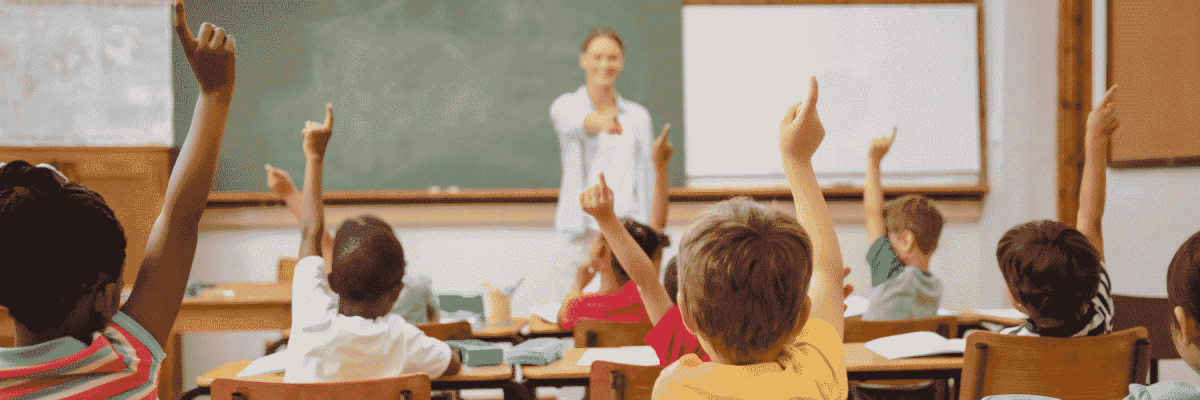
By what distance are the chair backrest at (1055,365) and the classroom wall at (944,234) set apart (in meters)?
3.00

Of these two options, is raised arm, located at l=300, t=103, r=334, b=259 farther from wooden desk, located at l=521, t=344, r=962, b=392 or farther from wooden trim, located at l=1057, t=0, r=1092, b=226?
wooden trim, located at l=1057, t=0, r=1092, b=226

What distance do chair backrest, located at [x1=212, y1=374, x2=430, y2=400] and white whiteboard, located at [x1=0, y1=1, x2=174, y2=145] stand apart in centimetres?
363

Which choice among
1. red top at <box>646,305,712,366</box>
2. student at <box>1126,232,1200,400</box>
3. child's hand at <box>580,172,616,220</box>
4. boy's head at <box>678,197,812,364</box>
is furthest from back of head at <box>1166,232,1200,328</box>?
child's hand at <box>580,172,616,220</box>

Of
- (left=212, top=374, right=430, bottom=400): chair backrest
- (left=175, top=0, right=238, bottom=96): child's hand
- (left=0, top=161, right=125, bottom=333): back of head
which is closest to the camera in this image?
(left=0, top=161, right=125, bottom=333): back of head

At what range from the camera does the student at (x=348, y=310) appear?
1.67 metres

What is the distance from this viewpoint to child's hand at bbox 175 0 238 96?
866 millimetres

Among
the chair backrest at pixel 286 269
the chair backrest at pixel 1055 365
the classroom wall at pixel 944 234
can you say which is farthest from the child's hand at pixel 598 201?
the classroom wall at pixel 944 234

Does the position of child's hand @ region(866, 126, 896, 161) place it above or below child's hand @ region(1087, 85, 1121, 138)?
below

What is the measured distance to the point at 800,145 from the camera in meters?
1.00

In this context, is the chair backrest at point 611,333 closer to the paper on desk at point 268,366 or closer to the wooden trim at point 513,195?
the paper on desk at point 268,366

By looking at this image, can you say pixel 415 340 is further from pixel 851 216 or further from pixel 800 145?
pixel 851 216

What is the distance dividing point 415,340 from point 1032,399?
1235 millimetres

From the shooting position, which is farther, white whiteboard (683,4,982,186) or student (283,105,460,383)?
white whiteboard (683,4,982,186)

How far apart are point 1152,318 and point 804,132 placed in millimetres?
2529
